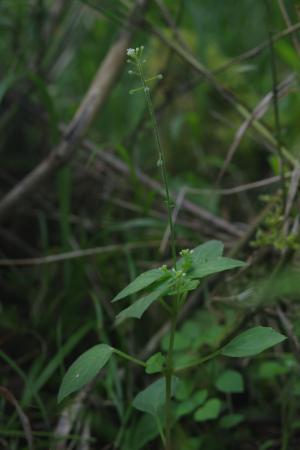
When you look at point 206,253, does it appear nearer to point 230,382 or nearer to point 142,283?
point 142,283

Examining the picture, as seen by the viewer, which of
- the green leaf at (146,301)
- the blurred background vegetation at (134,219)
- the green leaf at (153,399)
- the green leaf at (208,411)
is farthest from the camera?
the blurred background vegetation at (134,219)

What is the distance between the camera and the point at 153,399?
86 centimetres

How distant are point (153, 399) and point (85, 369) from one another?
144 millimetres

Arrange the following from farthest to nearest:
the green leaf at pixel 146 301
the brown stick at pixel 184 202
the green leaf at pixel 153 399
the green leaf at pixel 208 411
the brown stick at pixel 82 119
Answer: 1. the brown stick at pixel 184 202
2. the brown stick at pixel 82 119
3. the green leaf at pixel 208 411
4. the green leaf at pixel 153 399
5. the green leaf at pixel 146 301

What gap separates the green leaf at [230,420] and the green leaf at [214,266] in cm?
47

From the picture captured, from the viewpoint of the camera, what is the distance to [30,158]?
6.12 feet

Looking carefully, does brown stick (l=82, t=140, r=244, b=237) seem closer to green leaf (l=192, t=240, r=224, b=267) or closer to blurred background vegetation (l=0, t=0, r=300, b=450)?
blurred background vegetation (l=0, t=0, r=300, b=450)

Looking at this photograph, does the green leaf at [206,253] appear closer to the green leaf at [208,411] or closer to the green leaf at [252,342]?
the green leaf at [252,342]

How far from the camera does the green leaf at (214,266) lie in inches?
29.5

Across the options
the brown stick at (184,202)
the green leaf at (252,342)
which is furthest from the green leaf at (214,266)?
the brown stick at (184,202)

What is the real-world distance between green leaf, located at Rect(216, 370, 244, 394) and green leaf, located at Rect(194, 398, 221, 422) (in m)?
0.04

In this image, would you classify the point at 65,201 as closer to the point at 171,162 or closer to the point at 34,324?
the point at 34,324

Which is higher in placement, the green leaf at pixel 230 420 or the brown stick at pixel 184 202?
the brown stick at pixel 184 202

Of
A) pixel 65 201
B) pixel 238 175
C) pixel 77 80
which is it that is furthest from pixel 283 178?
pixel 77 80
